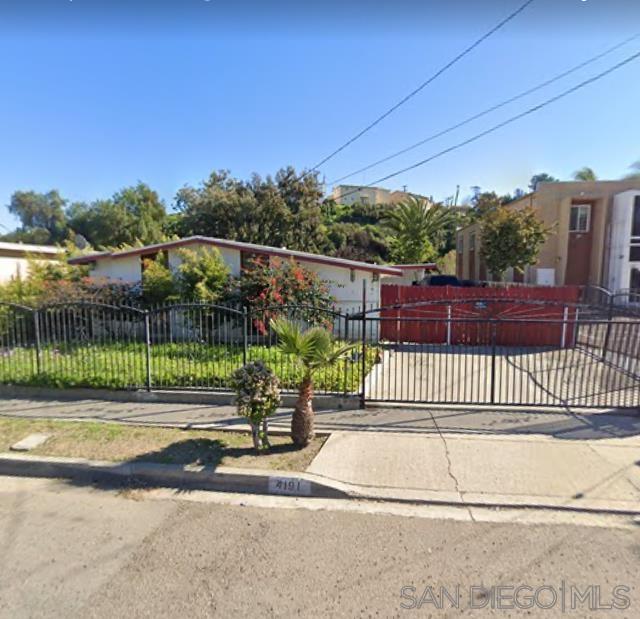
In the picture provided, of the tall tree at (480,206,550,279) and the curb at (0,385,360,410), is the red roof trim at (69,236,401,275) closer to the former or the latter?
the curb at (0,385,360,410)

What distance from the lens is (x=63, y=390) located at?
6914 mm

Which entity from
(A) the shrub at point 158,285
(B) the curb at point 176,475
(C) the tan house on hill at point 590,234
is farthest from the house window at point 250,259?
(C) the tan house on hill at point 590,234

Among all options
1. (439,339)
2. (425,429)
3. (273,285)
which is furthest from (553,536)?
(439,339)

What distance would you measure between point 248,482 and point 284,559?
121 centimetres

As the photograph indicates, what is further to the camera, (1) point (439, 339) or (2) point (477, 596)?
(1) point (439, 339)

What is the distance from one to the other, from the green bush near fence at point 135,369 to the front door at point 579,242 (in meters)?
23.6

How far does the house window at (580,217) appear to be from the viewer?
25562 mm

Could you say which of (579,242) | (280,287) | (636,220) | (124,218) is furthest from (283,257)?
(124,218)

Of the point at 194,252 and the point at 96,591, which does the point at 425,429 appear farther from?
the point at 194,252

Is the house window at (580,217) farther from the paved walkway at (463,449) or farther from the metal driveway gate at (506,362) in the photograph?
the paved walkway at (463,449)

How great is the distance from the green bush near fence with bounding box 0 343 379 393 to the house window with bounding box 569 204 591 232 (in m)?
24.0

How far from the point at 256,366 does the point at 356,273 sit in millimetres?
8095

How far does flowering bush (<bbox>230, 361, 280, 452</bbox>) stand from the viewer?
14.8 ft

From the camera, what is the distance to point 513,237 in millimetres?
20234
